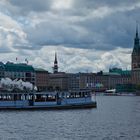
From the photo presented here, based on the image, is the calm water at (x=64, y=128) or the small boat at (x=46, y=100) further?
the small boat at (x=46, y=100)

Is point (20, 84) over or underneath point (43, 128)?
over

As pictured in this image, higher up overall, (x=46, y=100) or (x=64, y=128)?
(x=46, y=100)

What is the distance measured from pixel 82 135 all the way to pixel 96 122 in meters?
13.5

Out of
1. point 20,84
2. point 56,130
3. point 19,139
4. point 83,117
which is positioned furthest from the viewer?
point 20,84

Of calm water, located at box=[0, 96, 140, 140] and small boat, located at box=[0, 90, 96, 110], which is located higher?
small boat, located at box=[0, 90, 96, 110]

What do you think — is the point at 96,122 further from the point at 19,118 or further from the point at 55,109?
the point at 55,109

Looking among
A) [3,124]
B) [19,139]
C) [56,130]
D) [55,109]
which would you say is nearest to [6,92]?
[55,109]

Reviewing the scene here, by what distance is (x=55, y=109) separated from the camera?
8106cm

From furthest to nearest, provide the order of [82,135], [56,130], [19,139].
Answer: [56,130]
[82,135]
[19,139]

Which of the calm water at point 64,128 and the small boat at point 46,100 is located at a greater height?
the small boat at point 46,100

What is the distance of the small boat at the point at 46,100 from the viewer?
256ft

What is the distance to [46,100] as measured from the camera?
81375 millimetres

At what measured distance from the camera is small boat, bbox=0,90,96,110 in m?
78.1

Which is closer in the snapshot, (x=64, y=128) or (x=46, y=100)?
(x=64, y=128)
